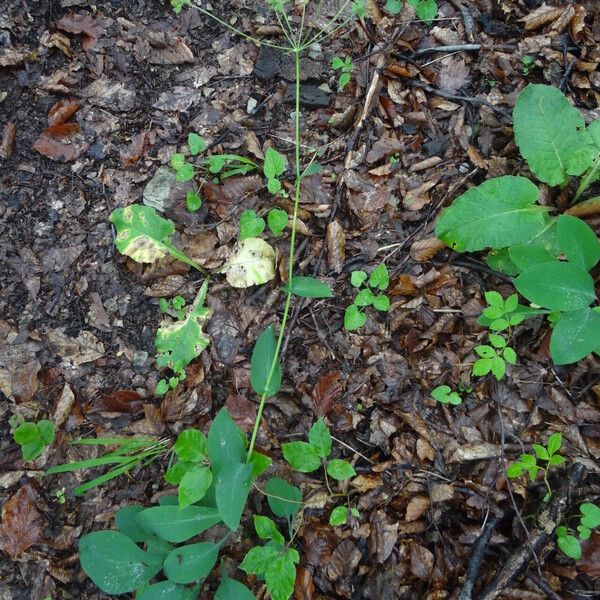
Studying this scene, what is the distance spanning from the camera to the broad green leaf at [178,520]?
1.92 meters

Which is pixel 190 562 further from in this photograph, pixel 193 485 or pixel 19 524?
pixel 19 524

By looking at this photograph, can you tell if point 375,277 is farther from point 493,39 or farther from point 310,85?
point 493,39

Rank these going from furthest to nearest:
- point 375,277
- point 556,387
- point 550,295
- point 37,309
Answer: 1. point 37,309
2. point 375,277
3. point 556,387
4. point 550,295

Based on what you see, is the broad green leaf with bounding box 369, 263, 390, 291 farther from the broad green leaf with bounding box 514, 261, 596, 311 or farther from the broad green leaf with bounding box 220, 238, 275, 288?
the broad green leaf with bounding box 514, 261, 596, 311

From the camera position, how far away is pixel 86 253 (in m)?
2.67

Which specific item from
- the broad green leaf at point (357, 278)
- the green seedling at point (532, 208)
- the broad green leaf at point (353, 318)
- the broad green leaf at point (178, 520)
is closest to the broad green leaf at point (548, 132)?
the green seedling at point (532, 208)

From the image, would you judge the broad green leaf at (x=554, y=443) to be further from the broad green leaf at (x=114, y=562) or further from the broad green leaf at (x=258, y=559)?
the broad green leaf at (x=114, y=562)

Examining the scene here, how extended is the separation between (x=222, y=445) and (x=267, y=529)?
0.43 metres

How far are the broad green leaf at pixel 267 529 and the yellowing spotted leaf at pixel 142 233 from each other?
4.52 feet

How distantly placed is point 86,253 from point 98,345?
1.72ft

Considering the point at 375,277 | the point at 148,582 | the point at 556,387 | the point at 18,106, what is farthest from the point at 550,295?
the point at 18,106

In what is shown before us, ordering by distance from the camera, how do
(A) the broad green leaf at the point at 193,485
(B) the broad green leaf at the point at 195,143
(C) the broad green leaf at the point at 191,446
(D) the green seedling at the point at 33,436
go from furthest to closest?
(B) the broad green leaf at the point at 195,143, (D) the green seedling at the point at 33,436, (C) the broad green leaf at the point at 191,446, (A) the broad green leaf at the point at 193,485

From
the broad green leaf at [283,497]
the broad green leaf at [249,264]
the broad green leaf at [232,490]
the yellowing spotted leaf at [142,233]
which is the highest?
the yellowing spotted leaf at [142,233]

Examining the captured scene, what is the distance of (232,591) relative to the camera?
1942 mm
